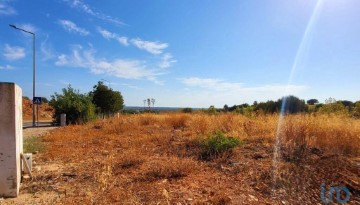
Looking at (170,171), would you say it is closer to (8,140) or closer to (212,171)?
(212,171)

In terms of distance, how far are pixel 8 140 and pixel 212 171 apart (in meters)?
3.75

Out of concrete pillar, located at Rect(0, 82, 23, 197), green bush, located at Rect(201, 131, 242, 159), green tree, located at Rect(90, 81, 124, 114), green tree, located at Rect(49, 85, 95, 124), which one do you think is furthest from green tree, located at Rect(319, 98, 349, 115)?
green tree, located at Rect(90, 81, 124, 114)

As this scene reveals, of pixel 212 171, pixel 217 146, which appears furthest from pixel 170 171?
pixel 217 146

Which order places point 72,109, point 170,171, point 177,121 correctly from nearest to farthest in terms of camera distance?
1. point 170,171
2. point 177,121
3. point 72,109

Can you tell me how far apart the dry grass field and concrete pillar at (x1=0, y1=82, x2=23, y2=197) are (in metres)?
0.38

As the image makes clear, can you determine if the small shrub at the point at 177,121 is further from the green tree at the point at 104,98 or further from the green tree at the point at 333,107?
the green tree at the point at 104,98

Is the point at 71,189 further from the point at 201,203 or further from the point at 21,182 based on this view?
the point at 201,203

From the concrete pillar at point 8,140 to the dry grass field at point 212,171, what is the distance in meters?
0.38

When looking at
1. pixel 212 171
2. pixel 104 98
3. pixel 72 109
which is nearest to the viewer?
pixel 212 171

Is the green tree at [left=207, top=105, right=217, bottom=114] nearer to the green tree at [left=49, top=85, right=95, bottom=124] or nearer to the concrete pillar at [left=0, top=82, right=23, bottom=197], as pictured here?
the green tree at [left=49, top=85, right=95, bottom=124]

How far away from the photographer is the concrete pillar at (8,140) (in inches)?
180

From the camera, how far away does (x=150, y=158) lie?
717cm

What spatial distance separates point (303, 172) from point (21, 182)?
529 centimetres

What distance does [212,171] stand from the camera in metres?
5.96
